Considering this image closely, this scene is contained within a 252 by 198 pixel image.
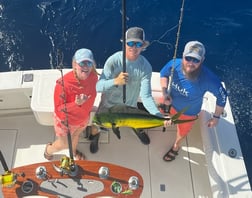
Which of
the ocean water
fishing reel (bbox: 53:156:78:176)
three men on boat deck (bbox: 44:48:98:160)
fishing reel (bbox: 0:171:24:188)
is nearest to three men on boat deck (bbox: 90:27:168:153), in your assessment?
three men on boat deck (bbox: 44:48:98:160)

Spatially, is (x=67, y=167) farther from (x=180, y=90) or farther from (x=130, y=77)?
(x=180, y=90)

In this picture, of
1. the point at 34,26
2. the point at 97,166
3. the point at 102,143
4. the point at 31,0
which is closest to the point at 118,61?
the point at 97,166

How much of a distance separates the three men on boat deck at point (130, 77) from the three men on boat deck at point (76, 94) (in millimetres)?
120

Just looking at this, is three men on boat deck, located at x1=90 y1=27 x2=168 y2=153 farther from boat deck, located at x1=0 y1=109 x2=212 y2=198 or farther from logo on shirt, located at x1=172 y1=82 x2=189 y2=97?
boat deck, located at x1=0 y1=109 x2=212 y2=198

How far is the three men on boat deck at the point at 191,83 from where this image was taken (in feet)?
10.3

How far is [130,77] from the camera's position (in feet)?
10.5

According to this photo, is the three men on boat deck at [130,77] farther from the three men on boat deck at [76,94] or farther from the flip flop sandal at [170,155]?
the flip flop sandal at [170,155]

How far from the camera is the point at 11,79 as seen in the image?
3809mm

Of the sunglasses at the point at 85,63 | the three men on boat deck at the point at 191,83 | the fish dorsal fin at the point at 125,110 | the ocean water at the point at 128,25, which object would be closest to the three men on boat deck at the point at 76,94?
the sunglasses at the point at 85,63

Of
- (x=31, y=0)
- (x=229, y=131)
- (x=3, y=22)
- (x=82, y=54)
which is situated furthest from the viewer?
(x=31, y=0)

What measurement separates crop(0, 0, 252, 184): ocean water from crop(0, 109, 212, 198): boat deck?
1.68m

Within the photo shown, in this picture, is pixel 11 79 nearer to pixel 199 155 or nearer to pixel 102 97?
pixel 102 97

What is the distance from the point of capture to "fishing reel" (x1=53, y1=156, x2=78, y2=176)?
289 cm

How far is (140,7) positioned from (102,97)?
3331 millimetres
